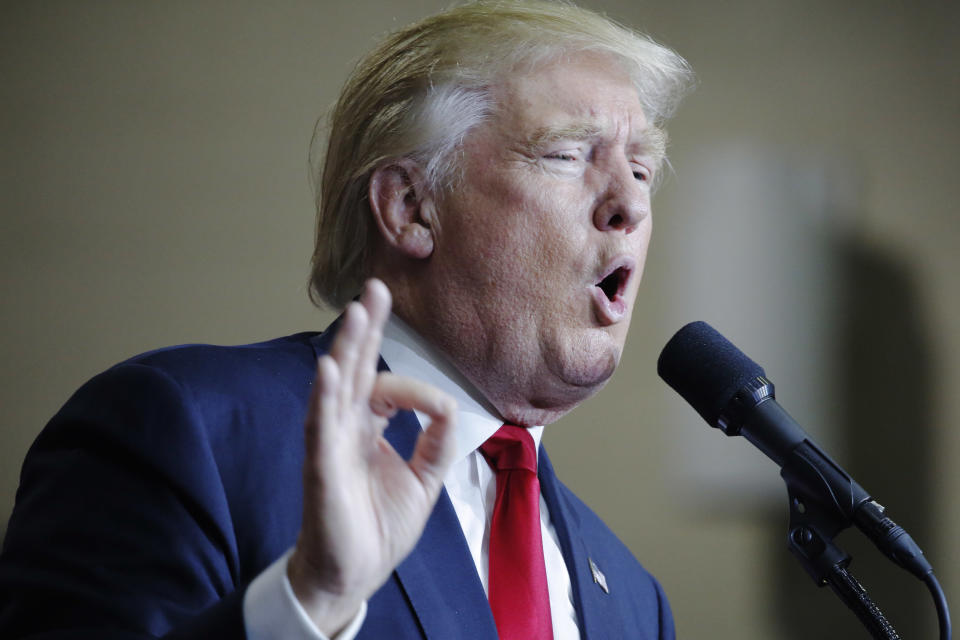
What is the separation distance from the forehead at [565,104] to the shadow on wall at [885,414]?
142 cm

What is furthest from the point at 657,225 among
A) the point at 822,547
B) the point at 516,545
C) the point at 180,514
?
the point at 180,514

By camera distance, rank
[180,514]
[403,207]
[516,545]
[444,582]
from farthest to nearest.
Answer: [403,207] < [516,545] < [444,582] < [180,514]

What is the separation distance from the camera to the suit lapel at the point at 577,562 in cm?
132

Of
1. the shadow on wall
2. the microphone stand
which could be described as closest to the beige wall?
the shadow on wall

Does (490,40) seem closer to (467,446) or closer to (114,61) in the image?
(467,446)

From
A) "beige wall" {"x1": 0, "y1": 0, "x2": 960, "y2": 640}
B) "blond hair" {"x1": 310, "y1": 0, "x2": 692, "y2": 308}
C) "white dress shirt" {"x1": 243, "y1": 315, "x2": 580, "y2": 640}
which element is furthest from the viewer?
"beige wall" {"x1": 0, "y1": 0, "x2": 960, "y2": 640}

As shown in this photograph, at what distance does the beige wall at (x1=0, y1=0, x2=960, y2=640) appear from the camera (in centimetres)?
198

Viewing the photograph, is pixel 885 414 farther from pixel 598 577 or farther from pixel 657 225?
pixel 598 577

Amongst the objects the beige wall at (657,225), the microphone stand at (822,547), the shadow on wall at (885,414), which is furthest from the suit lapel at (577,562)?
the shadow on wall at (885,414)

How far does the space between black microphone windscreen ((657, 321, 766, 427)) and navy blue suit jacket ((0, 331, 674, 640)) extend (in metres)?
0.33

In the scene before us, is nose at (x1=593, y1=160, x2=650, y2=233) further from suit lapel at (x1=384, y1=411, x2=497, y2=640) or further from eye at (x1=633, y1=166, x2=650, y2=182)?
suit lapel at (x1=384, y1=411, x2=497, y2=640)

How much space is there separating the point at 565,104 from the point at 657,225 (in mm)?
1201

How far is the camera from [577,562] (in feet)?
4.48

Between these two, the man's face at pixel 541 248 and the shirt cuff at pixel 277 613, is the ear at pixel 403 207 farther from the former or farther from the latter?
the shirt cuff at pixel 277 613
